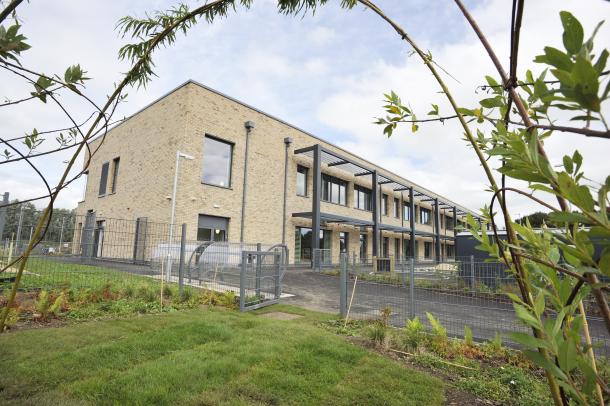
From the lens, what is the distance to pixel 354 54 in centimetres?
172

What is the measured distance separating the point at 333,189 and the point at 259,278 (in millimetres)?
16230

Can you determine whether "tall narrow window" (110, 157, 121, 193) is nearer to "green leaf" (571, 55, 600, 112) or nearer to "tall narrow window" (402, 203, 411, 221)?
"green leaf" (571, 55, 600, 112)

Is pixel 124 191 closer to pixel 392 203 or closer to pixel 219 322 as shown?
pixel 219 322

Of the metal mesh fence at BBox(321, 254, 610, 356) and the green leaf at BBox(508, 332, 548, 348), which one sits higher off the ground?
the green leaf at BBox(508, 332, 548, 348)

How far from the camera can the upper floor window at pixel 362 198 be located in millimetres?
27013

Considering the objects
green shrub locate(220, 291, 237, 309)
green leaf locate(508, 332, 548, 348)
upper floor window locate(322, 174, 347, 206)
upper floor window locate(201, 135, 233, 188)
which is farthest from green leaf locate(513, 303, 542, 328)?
upper floor window locate(322, 174, 347, 206)

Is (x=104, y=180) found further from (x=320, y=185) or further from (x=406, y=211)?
(x=406, y=211)

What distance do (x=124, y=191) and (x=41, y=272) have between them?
1199 cm

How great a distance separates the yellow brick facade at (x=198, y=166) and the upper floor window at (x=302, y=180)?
368 mm

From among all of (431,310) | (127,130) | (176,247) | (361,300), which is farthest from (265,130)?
(431,310)

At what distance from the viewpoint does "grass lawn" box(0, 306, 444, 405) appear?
3.22 meters

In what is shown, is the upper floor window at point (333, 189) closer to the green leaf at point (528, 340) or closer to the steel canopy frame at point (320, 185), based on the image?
the steel canopy frame at point (320, 185)

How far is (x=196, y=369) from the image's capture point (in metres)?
3.83

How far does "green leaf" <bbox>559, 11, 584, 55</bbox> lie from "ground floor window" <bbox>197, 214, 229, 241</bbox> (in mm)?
16032
